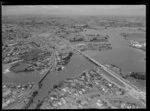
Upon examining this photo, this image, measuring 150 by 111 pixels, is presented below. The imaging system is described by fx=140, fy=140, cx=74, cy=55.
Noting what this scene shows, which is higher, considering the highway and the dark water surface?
the dark water surface

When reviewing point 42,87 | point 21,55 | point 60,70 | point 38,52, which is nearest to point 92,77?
point 60,70

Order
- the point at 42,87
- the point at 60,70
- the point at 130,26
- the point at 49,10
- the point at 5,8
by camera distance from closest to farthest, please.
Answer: the point at 5,8 < the point at 49,10 < the point at 42,87 < the point at 60,70 < the point at 130,26

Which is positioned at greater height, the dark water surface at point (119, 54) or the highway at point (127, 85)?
the dark water surface at point (119, 54)

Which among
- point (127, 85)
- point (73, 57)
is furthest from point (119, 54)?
point (73, 57)

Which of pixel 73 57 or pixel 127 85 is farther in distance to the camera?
pixel 73 57

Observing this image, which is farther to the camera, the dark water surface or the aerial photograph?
the dark water surface

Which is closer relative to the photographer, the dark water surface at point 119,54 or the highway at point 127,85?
the highway at point 127,85

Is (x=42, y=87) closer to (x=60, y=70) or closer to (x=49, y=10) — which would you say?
(x=60, y=70)

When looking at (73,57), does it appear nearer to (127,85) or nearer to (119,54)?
(119,54)
